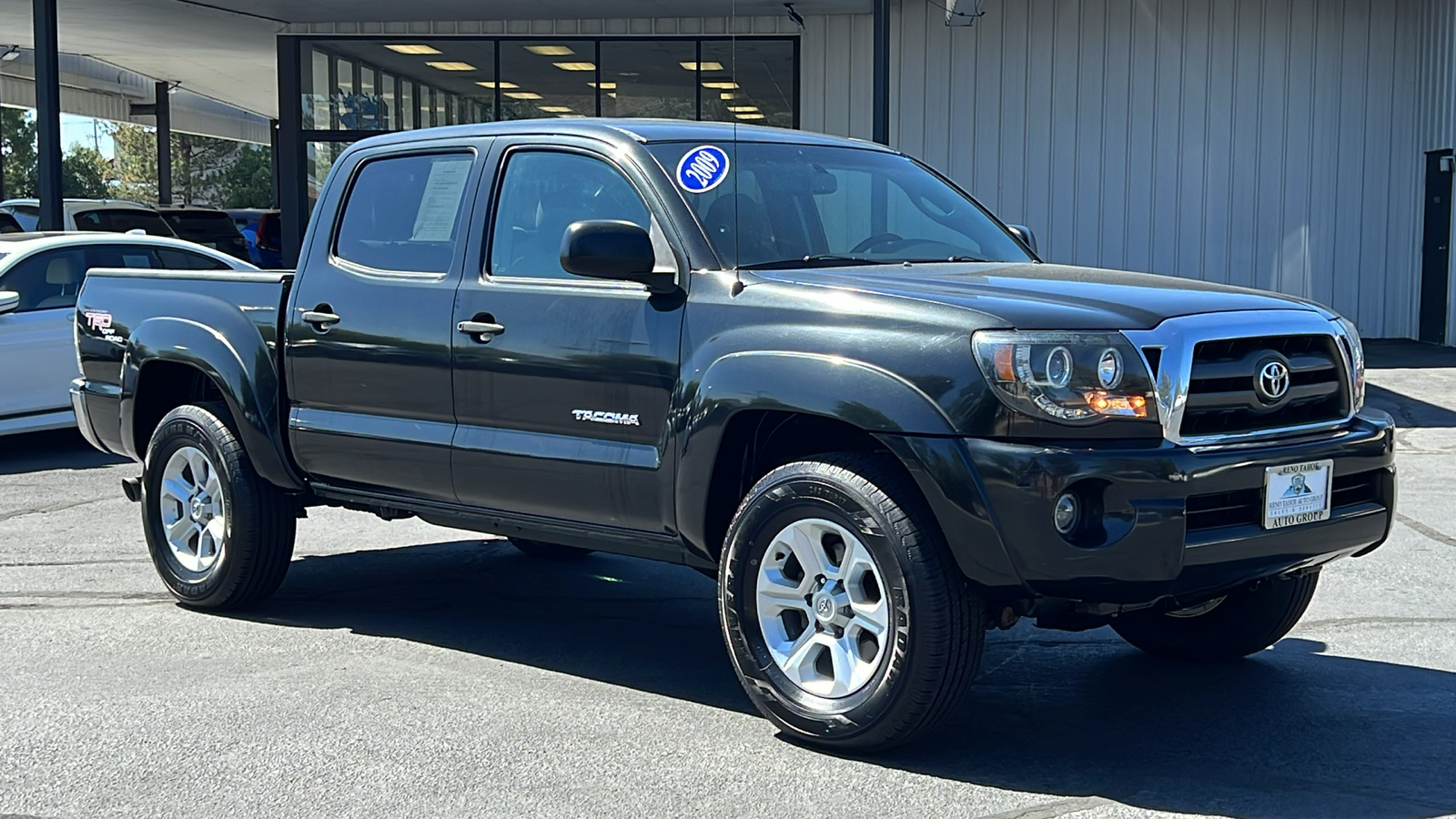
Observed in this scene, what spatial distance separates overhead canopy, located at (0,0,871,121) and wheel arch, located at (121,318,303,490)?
9.21 m

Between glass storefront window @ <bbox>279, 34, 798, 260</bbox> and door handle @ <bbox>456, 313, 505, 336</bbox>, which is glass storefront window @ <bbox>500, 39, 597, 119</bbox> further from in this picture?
door handle @ <bbox>456, 313, 505, 336</bbox>

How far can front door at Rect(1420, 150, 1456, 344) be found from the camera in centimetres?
1892

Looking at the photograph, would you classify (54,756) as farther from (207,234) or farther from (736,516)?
(207,234)

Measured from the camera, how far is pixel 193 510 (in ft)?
21.9

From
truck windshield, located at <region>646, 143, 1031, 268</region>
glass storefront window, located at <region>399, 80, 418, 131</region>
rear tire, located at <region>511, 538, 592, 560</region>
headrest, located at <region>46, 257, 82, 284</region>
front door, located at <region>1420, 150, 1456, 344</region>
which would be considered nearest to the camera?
truck windshield, located at <region>646, 143, 1031, 268</region>

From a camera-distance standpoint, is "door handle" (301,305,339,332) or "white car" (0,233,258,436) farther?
"white car" (0,233,258,436)

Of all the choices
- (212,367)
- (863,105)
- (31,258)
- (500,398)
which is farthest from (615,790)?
(863,105)

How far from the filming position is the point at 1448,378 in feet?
52.0

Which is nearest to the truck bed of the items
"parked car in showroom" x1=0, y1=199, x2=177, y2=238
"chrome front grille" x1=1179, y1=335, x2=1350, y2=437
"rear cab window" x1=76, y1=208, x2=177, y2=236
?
"chrome front grille" x1=1179, y1=335, x2=1350, y2=437

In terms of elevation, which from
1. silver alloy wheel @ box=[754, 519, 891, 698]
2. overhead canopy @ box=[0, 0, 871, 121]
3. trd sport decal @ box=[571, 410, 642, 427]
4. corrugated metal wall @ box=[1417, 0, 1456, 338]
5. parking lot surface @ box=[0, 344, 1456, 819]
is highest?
overhead canopy @ box=[0, 0, 871, 121]

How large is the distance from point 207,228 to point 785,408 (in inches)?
791

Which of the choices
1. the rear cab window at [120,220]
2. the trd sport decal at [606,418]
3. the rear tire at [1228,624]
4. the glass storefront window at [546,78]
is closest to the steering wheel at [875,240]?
the trd sport decal at [606,418]

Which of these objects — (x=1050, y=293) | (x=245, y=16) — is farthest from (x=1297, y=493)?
(x=245, y=16)

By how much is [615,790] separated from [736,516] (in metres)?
0.91
